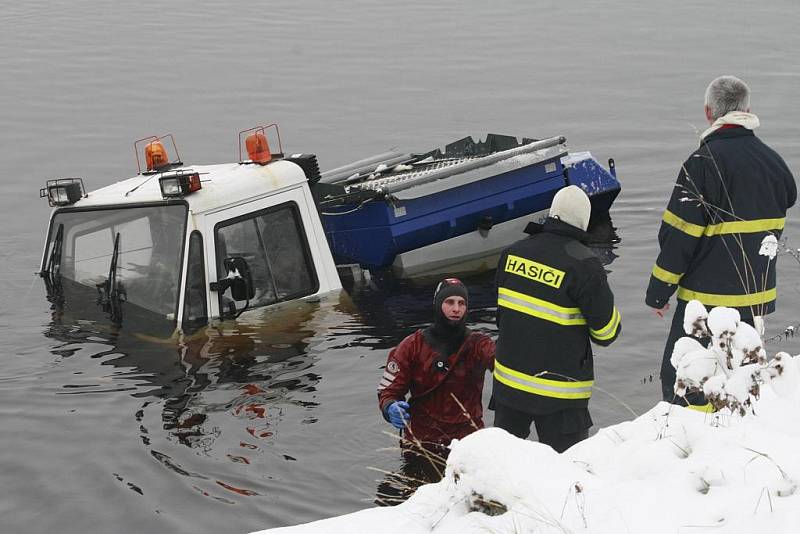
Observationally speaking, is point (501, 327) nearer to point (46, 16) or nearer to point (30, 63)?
point (30, 63)

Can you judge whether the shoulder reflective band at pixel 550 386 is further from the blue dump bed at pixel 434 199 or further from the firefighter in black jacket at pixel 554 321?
the blue dump bed at pixel 434 199

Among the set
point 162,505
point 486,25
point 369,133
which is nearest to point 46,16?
point 486,25

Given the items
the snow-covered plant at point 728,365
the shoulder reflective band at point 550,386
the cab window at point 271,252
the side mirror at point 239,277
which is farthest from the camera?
the cab window at point 271,252

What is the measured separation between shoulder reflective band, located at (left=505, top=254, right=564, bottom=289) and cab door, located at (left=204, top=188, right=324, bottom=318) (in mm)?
3346

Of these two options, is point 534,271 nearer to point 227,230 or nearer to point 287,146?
point 227,230

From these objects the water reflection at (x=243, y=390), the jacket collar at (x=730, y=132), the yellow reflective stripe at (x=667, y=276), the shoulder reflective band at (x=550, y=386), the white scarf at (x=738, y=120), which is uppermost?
the white scarf at (x=738, y=120)

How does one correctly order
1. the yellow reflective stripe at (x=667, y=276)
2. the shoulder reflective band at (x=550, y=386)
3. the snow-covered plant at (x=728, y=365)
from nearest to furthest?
the snow-covered plant at (x=728, y=365) → the shoulder reflective band at (x=550, y=386) → the yellow reflective stripe at (x=667, y=276)

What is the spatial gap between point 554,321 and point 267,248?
3.85m

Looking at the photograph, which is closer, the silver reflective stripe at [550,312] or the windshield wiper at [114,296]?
the silver reflective stripe at [550,312]

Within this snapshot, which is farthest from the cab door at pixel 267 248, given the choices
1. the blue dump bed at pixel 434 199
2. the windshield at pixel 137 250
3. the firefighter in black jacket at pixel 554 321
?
the firefighter in black jacket at pixel 554 321

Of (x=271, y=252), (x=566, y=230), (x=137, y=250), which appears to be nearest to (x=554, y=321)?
(x=566, y=230)

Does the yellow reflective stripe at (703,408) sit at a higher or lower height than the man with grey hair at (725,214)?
lower

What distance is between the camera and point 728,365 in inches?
176

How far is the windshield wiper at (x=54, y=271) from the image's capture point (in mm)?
9148
